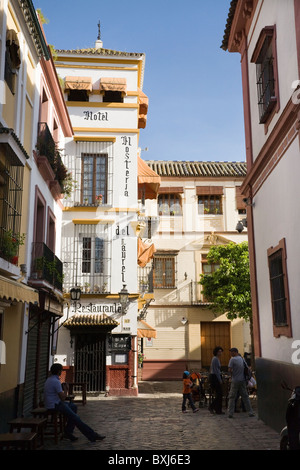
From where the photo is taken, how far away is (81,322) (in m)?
17.3

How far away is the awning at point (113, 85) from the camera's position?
62.8 feet

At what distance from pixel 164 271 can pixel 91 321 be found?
9877 millimetres

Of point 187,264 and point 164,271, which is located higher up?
point 187,264

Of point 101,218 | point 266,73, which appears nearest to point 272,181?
point 266,73

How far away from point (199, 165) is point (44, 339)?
61.8ft

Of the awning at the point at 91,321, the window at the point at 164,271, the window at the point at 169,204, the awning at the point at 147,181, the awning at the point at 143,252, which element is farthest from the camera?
the window at the point at 169,204

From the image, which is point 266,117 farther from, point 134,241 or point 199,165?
point 199,165

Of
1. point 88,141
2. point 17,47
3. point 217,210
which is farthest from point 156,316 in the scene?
point 17,47

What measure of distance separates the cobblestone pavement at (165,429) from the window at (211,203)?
14.3 m

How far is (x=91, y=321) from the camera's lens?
56.7 ft

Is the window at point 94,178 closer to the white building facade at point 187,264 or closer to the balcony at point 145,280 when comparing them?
the balcony at point 145,280

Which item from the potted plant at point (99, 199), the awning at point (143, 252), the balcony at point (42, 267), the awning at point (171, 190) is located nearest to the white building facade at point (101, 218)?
the potted plant at point (99, 199)

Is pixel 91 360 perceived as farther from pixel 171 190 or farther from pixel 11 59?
pixel 171 190

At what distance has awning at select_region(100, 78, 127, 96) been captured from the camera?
754 inches
